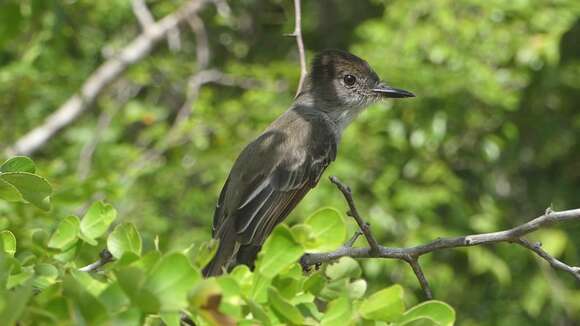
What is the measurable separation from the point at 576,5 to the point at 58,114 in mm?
3369

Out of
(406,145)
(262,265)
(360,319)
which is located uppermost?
(262,265)

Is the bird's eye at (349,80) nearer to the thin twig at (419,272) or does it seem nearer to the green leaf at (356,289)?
the thin twig at (419,272)

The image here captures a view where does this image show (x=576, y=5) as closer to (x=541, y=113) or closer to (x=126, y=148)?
(x=541, y=113)

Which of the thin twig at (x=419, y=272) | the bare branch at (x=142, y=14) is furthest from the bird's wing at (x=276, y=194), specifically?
the bare branch at (x=142, y=14)

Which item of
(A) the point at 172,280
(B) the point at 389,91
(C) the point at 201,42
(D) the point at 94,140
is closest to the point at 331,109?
(B) the point at 389,91

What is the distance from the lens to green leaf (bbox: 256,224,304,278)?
172cm

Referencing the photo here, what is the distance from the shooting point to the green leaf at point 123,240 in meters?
1.85

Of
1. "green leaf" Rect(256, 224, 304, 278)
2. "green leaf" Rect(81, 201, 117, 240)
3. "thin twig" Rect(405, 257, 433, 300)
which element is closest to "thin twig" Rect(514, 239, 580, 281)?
"thin twig" Rect(405, 257, 433, 300)

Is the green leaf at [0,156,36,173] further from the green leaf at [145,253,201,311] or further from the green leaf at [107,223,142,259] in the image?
the green leaf at [145,253,201,311]

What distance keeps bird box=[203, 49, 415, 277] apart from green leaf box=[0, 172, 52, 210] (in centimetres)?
115

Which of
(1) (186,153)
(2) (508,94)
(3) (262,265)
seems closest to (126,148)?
(1) (186,153)

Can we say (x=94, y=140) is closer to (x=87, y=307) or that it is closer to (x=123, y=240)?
(x=123, y=240)

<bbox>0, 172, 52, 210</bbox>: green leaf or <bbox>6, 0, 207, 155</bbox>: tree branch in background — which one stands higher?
<bbox>0, 172, 52, 210</bbox>: green leaf

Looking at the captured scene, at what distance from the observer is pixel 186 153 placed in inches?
243
